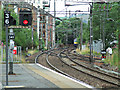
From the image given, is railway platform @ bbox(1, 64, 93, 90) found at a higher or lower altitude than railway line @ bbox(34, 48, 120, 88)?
higher

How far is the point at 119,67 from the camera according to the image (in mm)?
17234

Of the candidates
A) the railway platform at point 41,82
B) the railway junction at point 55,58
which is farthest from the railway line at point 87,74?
the railway platform at point 41,82

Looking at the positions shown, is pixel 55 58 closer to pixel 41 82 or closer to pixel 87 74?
pixel 87 74

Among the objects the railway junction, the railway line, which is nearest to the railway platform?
the railway junction

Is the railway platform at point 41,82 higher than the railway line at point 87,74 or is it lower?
higher

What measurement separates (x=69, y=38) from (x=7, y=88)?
4697 centimetres

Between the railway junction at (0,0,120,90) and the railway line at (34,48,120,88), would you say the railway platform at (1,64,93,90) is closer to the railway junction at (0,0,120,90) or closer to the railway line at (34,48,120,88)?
the railway junction at (0,0,120,90)

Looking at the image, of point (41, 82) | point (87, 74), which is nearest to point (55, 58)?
point (87, 74)

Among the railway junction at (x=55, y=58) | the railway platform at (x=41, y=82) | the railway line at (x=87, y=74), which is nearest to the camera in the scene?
the railway platform at (x=41, y=82)

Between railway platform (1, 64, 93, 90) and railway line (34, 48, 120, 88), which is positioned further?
railway line (34, 48, 120, 88)

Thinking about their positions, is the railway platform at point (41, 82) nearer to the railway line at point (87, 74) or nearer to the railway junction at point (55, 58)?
the railway junction at point (55, 58)

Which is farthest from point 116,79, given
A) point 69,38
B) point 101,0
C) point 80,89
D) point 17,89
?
point 69,38

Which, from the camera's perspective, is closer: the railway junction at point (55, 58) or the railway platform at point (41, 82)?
the railway platform at point (41, 82)

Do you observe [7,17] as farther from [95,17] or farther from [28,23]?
[95,17]
